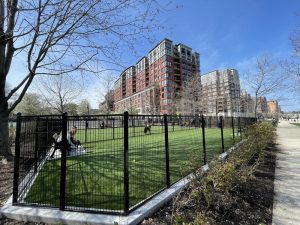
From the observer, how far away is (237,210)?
141 inches

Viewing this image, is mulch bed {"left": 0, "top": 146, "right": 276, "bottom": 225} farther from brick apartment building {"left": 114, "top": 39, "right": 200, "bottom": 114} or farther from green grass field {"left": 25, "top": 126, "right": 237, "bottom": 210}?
brick apartment building {"left": 114, "top": 39, "right": 200, "bottom": 114}

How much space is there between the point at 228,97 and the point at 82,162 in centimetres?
4511

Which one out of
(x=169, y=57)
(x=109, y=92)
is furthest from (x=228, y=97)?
(x=169, y=57)

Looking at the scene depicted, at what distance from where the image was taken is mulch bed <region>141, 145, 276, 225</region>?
10.6 ft

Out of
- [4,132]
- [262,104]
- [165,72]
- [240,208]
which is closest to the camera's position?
[240,208]

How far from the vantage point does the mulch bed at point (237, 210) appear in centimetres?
322

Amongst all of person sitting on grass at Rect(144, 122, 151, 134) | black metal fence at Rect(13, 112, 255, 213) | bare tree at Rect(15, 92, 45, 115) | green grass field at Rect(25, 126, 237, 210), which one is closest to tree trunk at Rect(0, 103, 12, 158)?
green grass field at Rect(25, 126, 237, 210)

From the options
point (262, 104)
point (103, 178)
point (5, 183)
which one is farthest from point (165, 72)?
point (5, 183)

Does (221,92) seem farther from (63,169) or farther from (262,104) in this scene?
(63,169)

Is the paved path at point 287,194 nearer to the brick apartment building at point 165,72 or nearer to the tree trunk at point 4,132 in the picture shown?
the tree trunk at point 4,132

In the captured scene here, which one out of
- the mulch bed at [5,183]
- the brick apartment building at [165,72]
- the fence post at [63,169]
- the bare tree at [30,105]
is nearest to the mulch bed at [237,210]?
the fence post at [63,169]

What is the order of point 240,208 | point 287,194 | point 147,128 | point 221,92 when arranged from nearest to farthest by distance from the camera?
1. point 240,208
2. point 287,194
3. point 147,128
4. point 221,92

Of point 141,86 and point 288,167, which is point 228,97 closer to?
point 288,167

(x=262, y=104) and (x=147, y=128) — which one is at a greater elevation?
(x=262, y=104)
